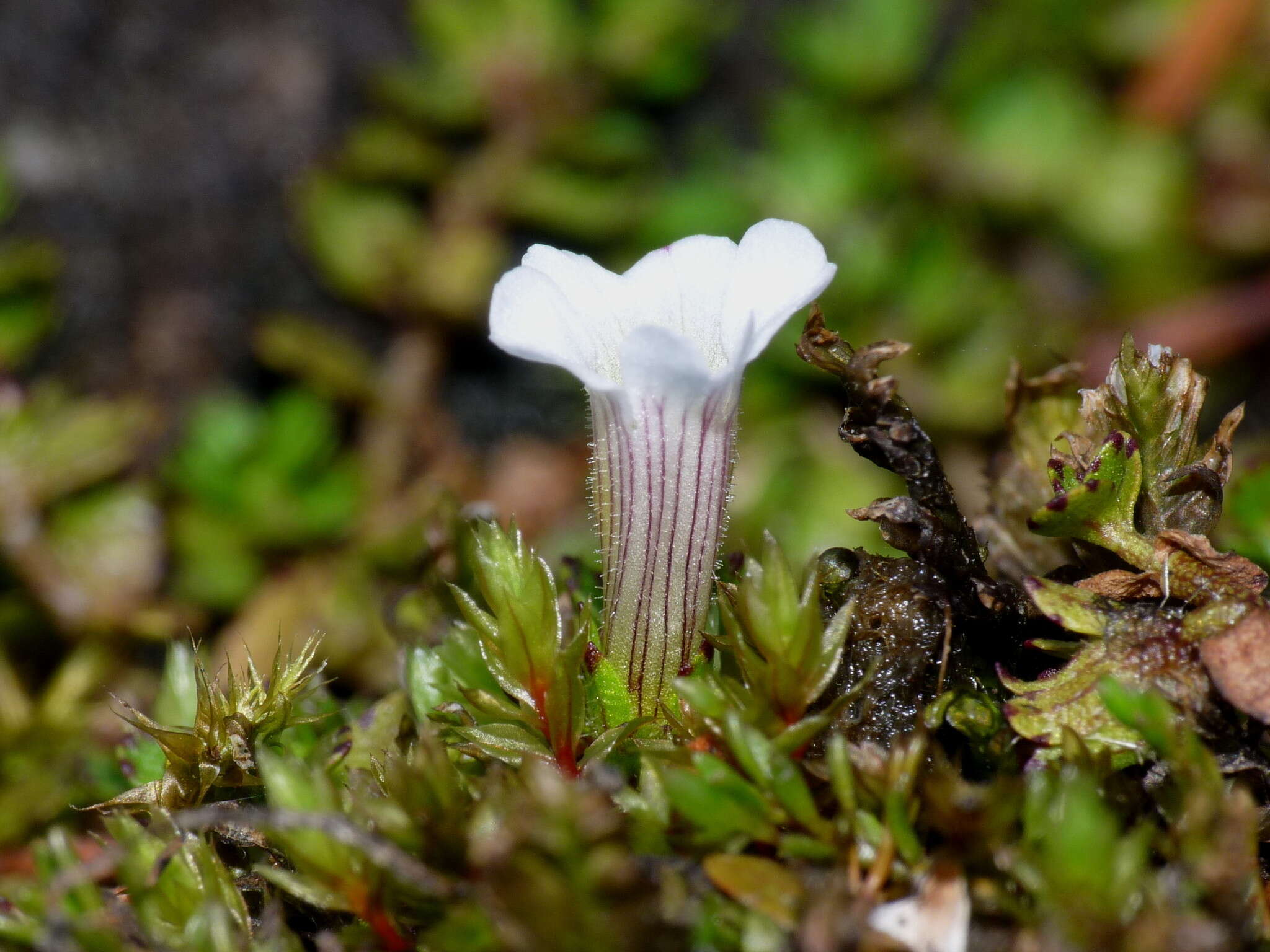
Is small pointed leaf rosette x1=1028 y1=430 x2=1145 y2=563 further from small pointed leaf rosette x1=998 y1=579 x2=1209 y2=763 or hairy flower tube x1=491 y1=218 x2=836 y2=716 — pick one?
hairy flower tube x1=491 y1=218 x2=836 y2=716

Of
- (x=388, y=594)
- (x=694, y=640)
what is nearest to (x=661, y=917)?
(x=694, y=640)

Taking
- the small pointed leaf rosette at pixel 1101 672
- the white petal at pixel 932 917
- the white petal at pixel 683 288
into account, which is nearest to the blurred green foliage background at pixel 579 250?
the white petal at pixel 683 288

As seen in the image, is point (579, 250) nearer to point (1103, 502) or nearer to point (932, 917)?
point (1103, 502)

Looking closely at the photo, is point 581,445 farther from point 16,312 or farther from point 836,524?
point 16,312

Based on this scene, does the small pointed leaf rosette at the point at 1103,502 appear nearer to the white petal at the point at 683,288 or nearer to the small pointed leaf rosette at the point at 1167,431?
the small pointed leaf rosette at the point at 1167,431

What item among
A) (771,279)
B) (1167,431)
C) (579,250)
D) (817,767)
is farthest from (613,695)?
(579,250)

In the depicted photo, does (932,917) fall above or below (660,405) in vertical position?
below
